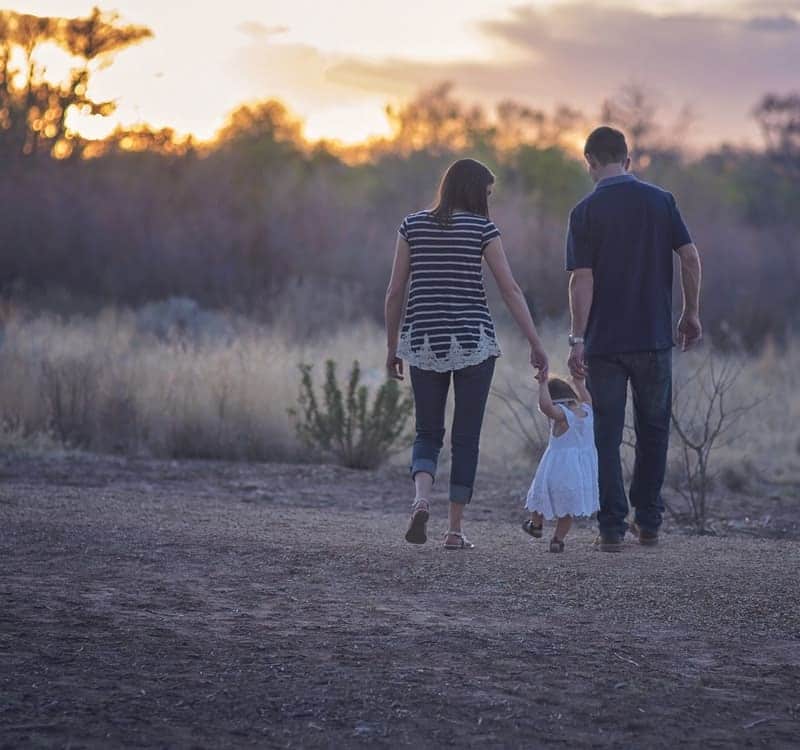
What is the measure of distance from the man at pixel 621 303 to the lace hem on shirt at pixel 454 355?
0.51 meters

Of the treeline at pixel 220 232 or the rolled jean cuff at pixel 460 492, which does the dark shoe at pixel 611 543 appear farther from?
the treeline at pixel 220 232

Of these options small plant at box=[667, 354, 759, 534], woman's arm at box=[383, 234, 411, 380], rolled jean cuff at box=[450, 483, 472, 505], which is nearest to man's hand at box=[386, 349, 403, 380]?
woman's arm at box=[383, 234, 411, 380]

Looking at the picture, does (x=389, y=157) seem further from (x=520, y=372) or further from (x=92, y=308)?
(x=520, y=372)

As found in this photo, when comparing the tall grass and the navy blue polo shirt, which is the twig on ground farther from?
the tall grass

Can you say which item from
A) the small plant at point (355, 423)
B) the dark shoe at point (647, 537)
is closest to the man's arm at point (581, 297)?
the dark shoe at point (647, 537)

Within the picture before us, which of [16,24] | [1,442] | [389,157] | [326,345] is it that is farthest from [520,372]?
[389,157]

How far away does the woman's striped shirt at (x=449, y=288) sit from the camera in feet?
22.1

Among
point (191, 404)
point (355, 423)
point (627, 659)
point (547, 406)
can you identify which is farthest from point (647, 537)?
point (191, 404)

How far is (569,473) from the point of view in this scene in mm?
7086

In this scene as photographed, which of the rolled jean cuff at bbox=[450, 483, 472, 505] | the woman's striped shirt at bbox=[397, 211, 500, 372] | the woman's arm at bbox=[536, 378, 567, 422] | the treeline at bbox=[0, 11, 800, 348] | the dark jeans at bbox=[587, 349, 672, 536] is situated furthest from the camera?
the treeline at bbox=[0, 11, 800, 348]

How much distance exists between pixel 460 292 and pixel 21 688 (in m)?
3.02

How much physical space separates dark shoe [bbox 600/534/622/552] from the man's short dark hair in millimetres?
1777

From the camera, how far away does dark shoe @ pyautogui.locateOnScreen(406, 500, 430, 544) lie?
22.6ft

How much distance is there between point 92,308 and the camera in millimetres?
23859
